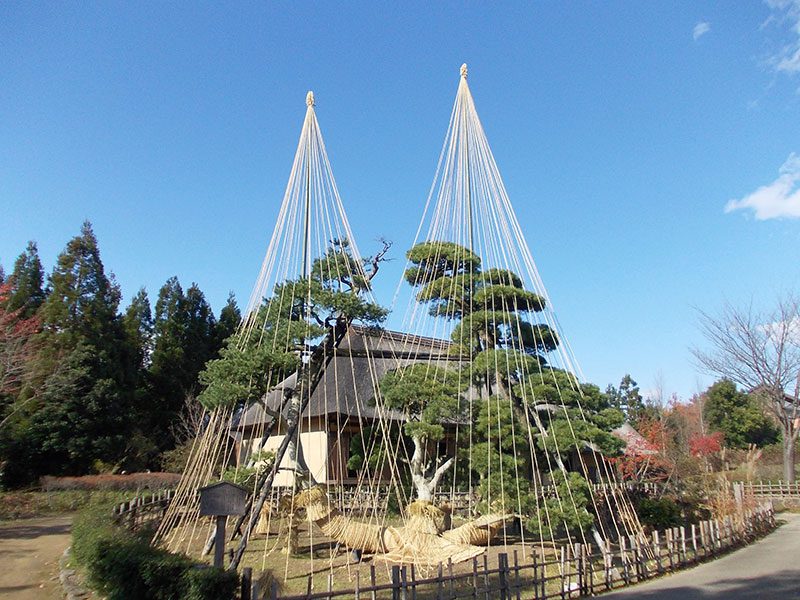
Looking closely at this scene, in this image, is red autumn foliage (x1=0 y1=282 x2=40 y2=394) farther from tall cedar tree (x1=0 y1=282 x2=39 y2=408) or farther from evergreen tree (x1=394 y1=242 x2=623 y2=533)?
evergreen tree (x1=394 y1=242 x2=623 y2=533)

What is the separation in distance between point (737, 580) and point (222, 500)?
8.93 meters

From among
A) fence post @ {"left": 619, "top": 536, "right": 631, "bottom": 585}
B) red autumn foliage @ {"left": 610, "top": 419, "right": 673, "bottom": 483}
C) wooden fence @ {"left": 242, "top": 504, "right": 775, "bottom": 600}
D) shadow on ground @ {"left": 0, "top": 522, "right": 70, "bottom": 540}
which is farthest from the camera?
red autumn foliage @ {"left": 610, "top": 419, "right": 673, "bottom": 483}

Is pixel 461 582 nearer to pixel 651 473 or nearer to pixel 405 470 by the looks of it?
pixel 405 470

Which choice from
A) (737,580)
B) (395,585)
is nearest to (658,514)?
(737,580)

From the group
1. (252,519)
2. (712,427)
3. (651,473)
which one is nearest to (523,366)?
(252,519)

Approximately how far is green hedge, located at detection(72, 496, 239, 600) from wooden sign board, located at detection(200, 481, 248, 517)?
632 millimetres

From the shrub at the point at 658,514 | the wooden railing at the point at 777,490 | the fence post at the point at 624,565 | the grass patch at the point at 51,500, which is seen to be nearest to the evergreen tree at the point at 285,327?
the fence post at the point at 624,565

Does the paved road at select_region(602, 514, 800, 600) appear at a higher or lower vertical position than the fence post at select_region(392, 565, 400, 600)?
lower

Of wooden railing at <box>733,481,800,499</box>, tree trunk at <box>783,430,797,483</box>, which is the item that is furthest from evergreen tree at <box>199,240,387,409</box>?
tree trunk at <box>783,430,797,483</box>

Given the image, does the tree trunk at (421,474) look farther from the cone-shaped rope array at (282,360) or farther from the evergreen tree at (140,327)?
the evergreen tree at (140,327)

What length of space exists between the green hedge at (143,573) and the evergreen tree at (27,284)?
2359 cm

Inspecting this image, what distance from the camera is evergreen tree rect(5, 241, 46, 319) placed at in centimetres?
2827

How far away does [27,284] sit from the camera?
97.1 feet

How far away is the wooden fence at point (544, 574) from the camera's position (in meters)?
7.03
